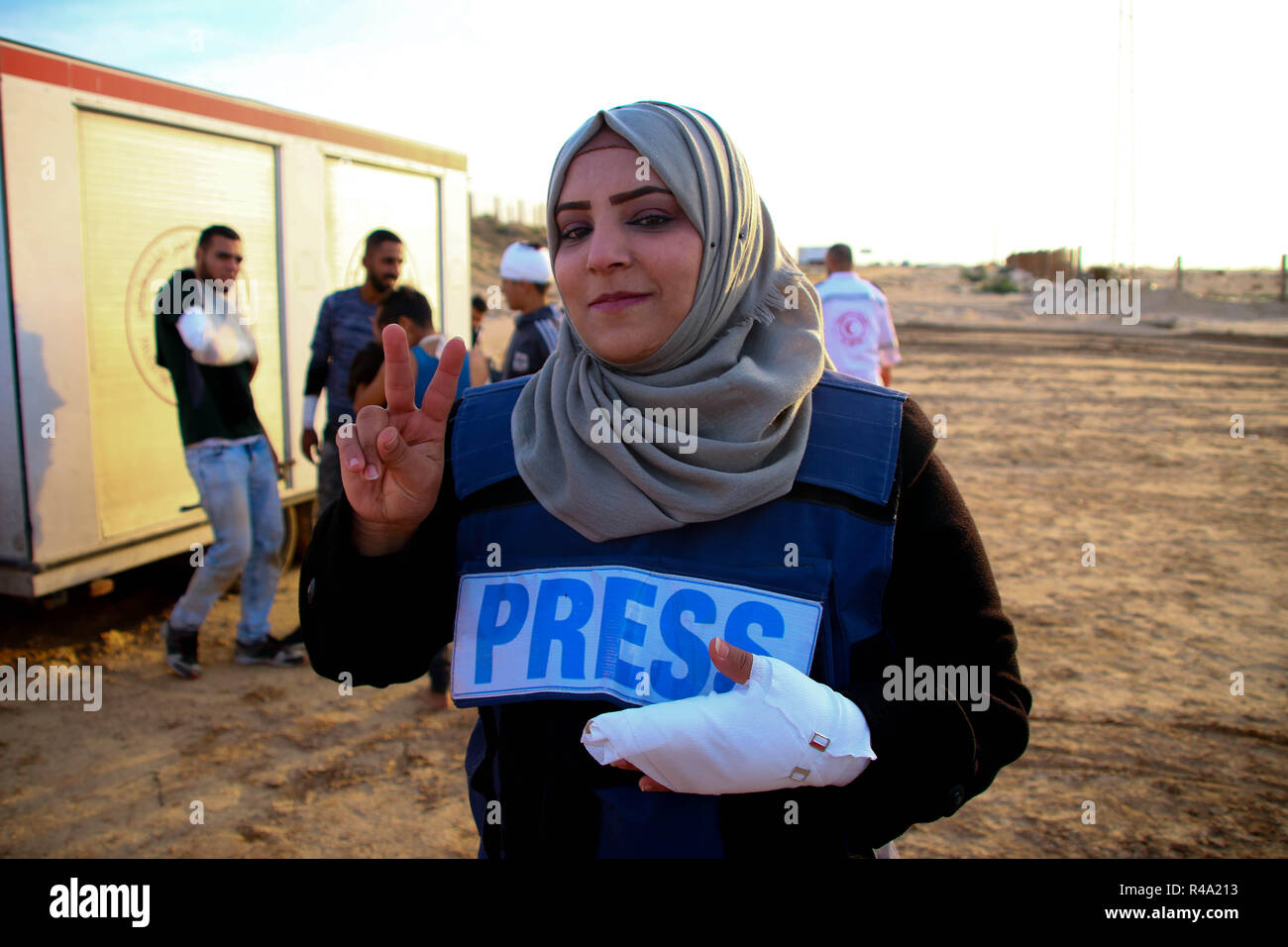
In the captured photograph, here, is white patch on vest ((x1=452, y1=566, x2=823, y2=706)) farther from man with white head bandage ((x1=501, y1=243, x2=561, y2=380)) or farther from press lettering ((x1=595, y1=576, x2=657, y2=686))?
man with white head bandage ((x1=501, y1=243, x2=561, y2=380))

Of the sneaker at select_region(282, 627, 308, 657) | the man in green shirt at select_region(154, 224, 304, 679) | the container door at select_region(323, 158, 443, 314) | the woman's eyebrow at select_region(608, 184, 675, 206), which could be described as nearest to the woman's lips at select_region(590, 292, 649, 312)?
the woman's eyebrow at select_region(608, 184, 675, 206)

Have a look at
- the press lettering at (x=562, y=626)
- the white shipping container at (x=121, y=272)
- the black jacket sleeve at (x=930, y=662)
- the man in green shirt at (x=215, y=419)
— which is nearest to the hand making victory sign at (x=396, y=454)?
the press lettering at (x=562, y=626)

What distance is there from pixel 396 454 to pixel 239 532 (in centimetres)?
374

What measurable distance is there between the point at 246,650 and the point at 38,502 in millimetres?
1302

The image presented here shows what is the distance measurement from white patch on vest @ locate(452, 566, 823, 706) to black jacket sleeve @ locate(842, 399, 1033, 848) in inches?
5.9

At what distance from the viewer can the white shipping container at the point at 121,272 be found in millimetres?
4402

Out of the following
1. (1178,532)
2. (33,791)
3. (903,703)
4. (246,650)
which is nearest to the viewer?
(903,703)

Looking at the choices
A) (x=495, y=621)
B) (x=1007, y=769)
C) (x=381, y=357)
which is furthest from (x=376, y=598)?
(x=1007, y=769)

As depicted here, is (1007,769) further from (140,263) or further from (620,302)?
(140,263)

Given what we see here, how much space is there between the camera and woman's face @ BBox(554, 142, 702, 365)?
5.26 ft

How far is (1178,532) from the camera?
7.68 metres

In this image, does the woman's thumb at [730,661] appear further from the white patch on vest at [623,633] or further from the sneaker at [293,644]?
the sneaker at [293,644]
